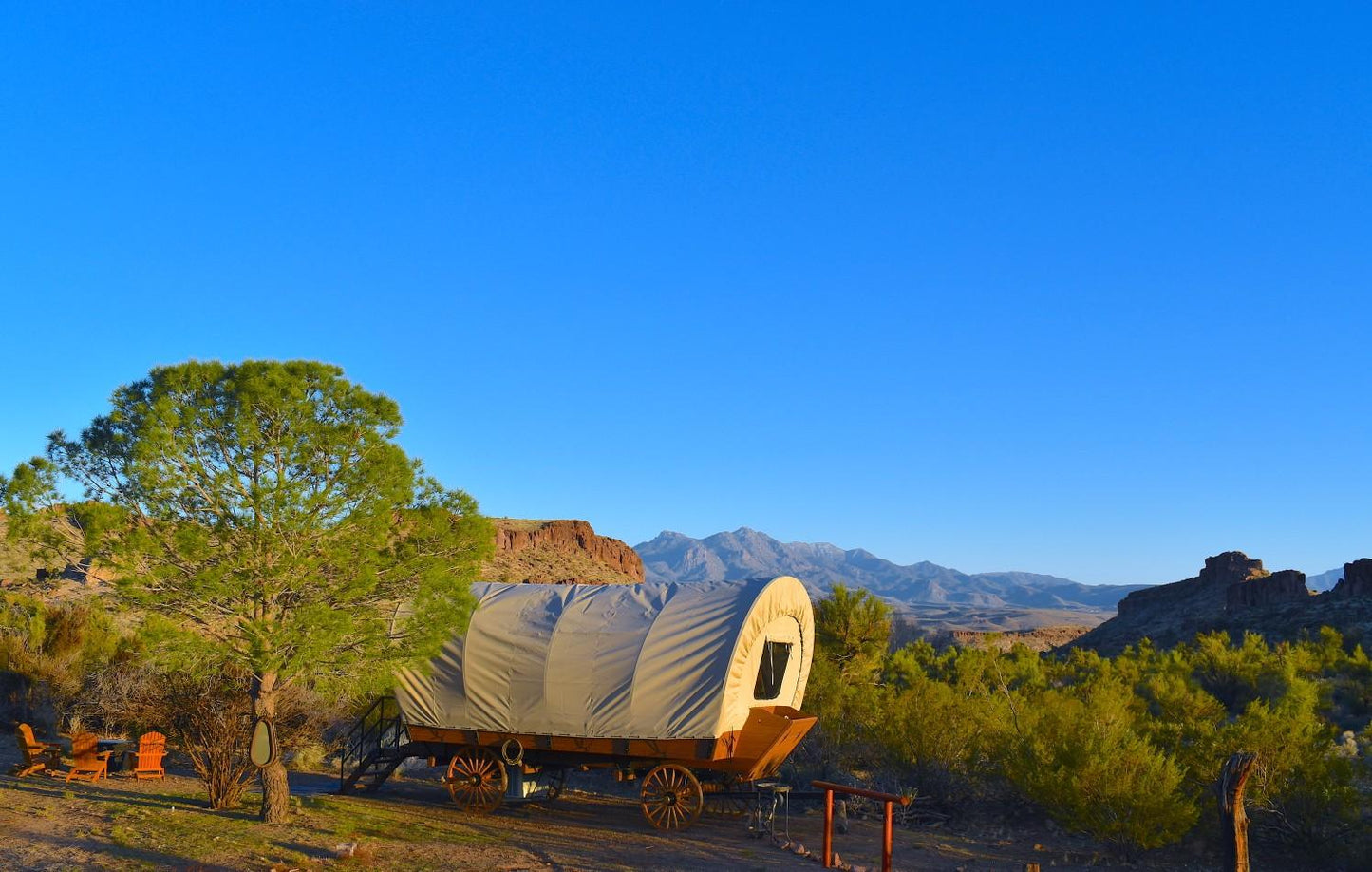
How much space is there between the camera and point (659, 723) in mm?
11812

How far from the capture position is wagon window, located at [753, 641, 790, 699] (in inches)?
→ 535

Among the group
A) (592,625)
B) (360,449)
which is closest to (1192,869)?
(592,625)

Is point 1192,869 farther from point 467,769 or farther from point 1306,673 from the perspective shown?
point 1306,673

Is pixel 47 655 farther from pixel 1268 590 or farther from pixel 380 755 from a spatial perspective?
pixel 1268 590

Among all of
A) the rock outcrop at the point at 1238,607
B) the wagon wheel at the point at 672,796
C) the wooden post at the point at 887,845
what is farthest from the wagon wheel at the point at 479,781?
the rock outcrop at the point at 1238,607

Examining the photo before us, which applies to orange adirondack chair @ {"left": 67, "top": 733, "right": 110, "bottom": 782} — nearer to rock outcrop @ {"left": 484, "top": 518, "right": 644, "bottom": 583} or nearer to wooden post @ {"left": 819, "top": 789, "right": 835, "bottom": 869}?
wooden post @ {"left": 819, "top": 789, "right": 835, "bottom": 869}

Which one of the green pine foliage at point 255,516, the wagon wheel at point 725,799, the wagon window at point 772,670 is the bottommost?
the wagon wheel at point 725,799

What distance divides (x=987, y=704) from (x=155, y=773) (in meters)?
13.1

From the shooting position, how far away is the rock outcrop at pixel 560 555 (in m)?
74.4

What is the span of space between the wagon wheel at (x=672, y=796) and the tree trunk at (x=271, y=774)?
4394 mm

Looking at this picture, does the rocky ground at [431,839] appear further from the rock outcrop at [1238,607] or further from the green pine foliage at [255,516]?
the rock outcrop at [1238,607]

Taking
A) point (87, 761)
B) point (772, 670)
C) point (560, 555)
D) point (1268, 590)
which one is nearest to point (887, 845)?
point (772, 670)

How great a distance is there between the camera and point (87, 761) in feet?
43.8

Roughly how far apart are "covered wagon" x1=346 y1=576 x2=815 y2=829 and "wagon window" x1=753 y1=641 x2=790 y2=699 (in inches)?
2.4
